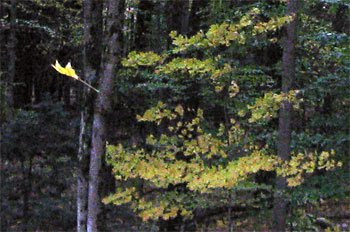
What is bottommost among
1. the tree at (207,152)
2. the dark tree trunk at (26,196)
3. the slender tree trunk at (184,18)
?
the dark tree trunk at (26,196)

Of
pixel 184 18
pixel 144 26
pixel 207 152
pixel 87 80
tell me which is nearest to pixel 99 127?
pixel 87 80

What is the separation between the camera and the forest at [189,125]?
495 cm

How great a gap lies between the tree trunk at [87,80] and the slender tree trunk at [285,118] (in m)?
2.44

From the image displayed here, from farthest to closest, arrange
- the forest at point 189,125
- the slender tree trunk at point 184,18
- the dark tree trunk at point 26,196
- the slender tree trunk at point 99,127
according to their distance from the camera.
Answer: the slender tree trunk at point 184,18, the dark tree trunk at point 26,196, the slender tree trunk at point 99,127, the forest at point 189,125

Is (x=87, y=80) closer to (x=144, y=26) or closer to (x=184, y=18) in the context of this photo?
(x=184, y=18)

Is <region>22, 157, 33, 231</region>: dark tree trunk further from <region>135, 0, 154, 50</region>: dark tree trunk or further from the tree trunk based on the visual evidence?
the tree trunk

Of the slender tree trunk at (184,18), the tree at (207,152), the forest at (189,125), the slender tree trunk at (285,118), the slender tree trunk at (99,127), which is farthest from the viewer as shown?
the slender tree trunk at (184,18)

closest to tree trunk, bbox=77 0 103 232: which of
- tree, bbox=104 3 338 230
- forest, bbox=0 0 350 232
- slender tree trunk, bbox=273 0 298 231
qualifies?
forest, bbox=0 0 350 232

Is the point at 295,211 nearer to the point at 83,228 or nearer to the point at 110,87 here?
the point at 83,228

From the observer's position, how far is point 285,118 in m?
7.54

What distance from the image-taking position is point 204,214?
11078 mm

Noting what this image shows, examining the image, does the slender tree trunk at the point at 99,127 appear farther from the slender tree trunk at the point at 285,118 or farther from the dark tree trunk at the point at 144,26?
the dark tree trunk at the point at 144,26

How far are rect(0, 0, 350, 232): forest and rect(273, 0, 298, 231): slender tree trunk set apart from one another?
0.06 ft

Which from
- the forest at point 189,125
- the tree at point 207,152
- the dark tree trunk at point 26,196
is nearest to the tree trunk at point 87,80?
the forest at point 189,125
